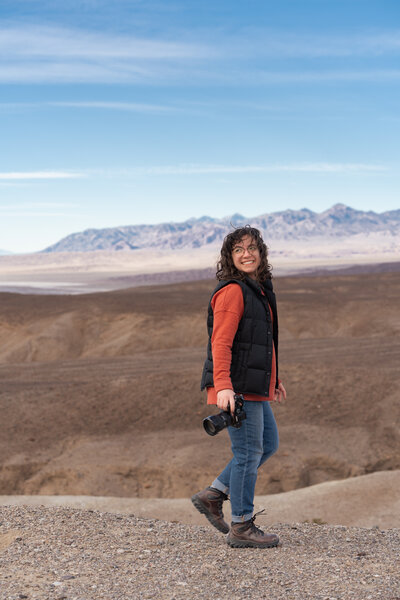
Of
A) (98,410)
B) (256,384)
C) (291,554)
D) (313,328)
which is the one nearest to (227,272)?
(256,384)

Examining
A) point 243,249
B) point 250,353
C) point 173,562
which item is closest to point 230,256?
point 243,249

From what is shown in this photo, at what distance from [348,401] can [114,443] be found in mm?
5287

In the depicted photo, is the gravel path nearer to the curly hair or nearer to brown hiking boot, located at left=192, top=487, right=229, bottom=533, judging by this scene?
brown hiking boot, located at left=192, top=487, right=229, bottom=533

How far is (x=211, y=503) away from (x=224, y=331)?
159 centimetres

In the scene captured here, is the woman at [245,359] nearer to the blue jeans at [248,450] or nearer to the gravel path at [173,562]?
the blue jeans at [248,450]

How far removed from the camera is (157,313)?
2962cm

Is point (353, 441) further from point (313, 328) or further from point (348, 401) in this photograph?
point (313, 328)

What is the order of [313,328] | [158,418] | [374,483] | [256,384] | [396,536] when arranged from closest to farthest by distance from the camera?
[256,384], [396,536], [374,483], [158,418], [313,328]

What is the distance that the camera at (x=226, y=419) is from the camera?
463 centimetres

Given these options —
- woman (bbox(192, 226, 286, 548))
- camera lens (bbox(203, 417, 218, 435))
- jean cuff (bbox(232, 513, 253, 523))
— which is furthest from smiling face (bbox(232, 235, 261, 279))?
jean cuff (bbox(232, 513, 253, 523))

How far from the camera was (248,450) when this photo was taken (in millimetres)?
4945

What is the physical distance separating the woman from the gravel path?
1.40 feet

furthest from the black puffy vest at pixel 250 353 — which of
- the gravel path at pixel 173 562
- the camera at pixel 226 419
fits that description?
the gravel path at pixel 173 562

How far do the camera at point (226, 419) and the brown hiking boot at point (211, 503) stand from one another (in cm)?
93
